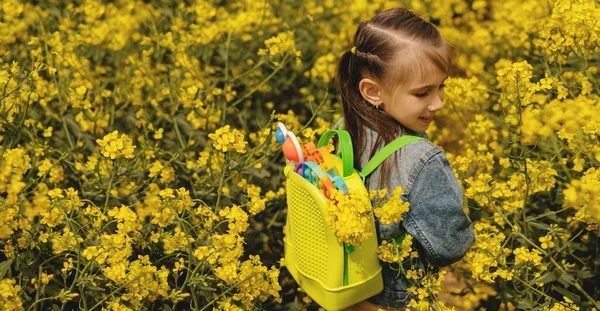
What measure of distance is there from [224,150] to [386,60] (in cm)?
65

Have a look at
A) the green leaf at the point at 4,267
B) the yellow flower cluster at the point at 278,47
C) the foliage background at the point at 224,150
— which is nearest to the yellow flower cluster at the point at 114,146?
the foliage background at the point at 224,150

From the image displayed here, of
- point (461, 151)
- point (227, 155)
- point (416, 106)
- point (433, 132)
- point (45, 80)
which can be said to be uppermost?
point (416, 106)

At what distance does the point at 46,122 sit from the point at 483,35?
2.60 metres

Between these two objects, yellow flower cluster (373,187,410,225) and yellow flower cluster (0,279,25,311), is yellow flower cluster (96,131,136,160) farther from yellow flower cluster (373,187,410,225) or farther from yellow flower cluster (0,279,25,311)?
yellow flower cluster (373,187,410,225)

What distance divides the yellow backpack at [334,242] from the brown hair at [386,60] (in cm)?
10

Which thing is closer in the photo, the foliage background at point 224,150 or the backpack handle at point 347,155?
the backpack handle at point 347,155

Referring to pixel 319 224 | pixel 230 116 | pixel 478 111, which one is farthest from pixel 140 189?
pixel 478 111

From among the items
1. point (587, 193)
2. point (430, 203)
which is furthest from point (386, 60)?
point (587, 193)

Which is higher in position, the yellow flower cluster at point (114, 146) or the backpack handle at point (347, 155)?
the backpack handle at point (347, 155)

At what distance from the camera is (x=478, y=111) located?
3.80 metres

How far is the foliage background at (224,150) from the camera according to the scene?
2611 mm

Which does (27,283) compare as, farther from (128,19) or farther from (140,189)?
(128,19)

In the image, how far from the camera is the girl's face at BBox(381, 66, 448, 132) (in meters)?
Result: 2.39

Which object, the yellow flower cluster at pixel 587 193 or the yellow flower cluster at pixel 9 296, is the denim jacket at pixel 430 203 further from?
the yellow flower cluster at pixel 9 296
